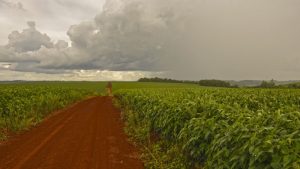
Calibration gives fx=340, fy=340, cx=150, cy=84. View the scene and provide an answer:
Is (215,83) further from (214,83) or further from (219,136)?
(219,136)

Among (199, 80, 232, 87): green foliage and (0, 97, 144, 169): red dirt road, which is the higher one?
(199, 80, 232, 87): green foliage

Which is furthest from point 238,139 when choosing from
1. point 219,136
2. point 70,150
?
point 70,150

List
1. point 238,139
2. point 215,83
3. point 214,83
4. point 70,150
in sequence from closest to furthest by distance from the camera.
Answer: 1. point 238,139
2. point 70,150
3. point 214,83
4. point 215,83

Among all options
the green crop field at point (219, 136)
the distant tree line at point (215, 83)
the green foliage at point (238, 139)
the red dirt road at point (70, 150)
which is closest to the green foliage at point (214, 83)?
the distant tree line at point (215, 83)

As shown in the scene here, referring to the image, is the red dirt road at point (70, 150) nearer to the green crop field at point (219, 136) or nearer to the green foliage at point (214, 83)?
the green crop field at point (219, 136)

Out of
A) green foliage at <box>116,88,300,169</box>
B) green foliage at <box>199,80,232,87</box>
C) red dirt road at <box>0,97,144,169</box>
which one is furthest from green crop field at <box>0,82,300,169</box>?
green foliage at <box>199,80,232,87</box>

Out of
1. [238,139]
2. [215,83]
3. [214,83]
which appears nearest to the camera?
[238,139]

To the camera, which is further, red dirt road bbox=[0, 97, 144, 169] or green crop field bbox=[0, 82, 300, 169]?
red dirt road bbox=[0, 97, 144, 169]

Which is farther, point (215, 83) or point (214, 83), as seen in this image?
point (215, 83)

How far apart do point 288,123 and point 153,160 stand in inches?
220

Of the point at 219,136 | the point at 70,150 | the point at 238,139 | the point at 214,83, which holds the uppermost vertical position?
the point at 238,139

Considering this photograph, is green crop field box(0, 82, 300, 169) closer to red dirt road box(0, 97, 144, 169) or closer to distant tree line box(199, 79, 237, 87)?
red dirt road box(0, 97, 144, 169)

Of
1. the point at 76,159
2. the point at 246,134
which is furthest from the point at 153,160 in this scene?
the point at 246,134

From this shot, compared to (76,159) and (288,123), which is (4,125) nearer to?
(76,159)
